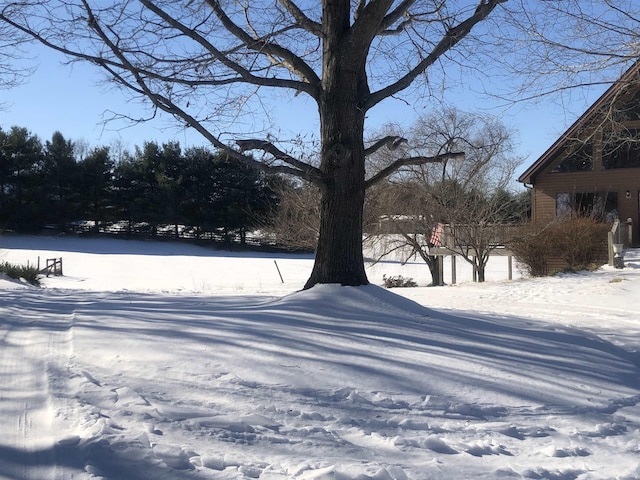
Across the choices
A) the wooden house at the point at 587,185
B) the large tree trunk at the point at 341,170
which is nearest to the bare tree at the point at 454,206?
the wooden house at the point at 587,185

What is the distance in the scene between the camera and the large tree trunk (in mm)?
8430

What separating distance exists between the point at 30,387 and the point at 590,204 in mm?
24292

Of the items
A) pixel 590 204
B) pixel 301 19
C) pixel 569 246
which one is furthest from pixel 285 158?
pixel 590 204

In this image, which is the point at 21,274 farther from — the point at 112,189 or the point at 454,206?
the point at 112,189

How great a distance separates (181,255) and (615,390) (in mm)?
45665

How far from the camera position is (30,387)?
15.1 ft

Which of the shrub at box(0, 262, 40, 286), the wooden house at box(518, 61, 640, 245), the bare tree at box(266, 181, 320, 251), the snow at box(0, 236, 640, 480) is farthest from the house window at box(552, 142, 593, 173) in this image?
the shrub at box(0, 262, 40, 286)

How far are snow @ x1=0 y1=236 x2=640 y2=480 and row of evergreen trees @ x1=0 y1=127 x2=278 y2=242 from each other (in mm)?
43259

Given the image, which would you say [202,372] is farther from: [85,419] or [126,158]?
[126,158]

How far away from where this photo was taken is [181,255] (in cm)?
4894

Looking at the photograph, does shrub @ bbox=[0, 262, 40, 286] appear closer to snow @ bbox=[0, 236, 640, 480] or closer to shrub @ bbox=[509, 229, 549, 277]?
snow @ bbox=[0, 236, 640, 480]

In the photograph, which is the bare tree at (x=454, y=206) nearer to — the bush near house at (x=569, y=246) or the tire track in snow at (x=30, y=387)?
the bush near house at (x=569, y=246)

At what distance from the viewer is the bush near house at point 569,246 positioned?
2027 centimetres

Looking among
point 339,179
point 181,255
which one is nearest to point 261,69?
A: point 339,179
